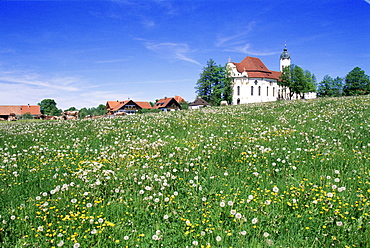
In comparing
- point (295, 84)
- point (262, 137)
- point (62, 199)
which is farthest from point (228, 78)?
point (62, 199)

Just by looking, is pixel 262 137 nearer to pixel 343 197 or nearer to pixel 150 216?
pixel 343 197

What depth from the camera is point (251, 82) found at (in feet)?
255

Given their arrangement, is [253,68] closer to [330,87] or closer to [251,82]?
[251,82]

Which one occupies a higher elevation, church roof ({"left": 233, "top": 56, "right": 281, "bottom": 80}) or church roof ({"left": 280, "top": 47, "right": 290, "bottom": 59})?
church roof ({"left": 280, "top": 47, "right": 290, "bottom": 59})

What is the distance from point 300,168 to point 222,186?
91.3 inches

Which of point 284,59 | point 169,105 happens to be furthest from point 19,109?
point 284,59

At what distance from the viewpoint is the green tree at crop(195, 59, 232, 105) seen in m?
77.6

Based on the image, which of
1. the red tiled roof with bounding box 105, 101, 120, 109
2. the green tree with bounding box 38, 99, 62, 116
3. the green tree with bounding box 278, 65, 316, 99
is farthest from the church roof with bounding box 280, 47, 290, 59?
the green tree with bounding box 38, 99, 62, 116

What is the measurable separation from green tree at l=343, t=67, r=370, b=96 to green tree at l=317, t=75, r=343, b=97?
33.8 ft

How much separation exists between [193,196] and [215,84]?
78.1 metres

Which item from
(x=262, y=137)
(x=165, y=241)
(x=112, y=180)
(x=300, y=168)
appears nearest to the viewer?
(x=165, y=241)

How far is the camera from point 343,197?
4613mm

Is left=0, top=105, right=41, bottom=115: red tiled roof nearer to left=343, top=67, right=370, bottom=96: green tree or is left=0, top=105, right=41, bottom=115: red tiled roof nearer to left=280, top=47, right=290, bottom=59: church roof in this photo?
left=280, top=47, right=290, bottom=59: church roof

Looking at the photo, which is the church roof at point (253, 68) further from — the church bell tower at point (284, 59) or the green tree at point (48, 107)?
the green tree at point (48, 107)
